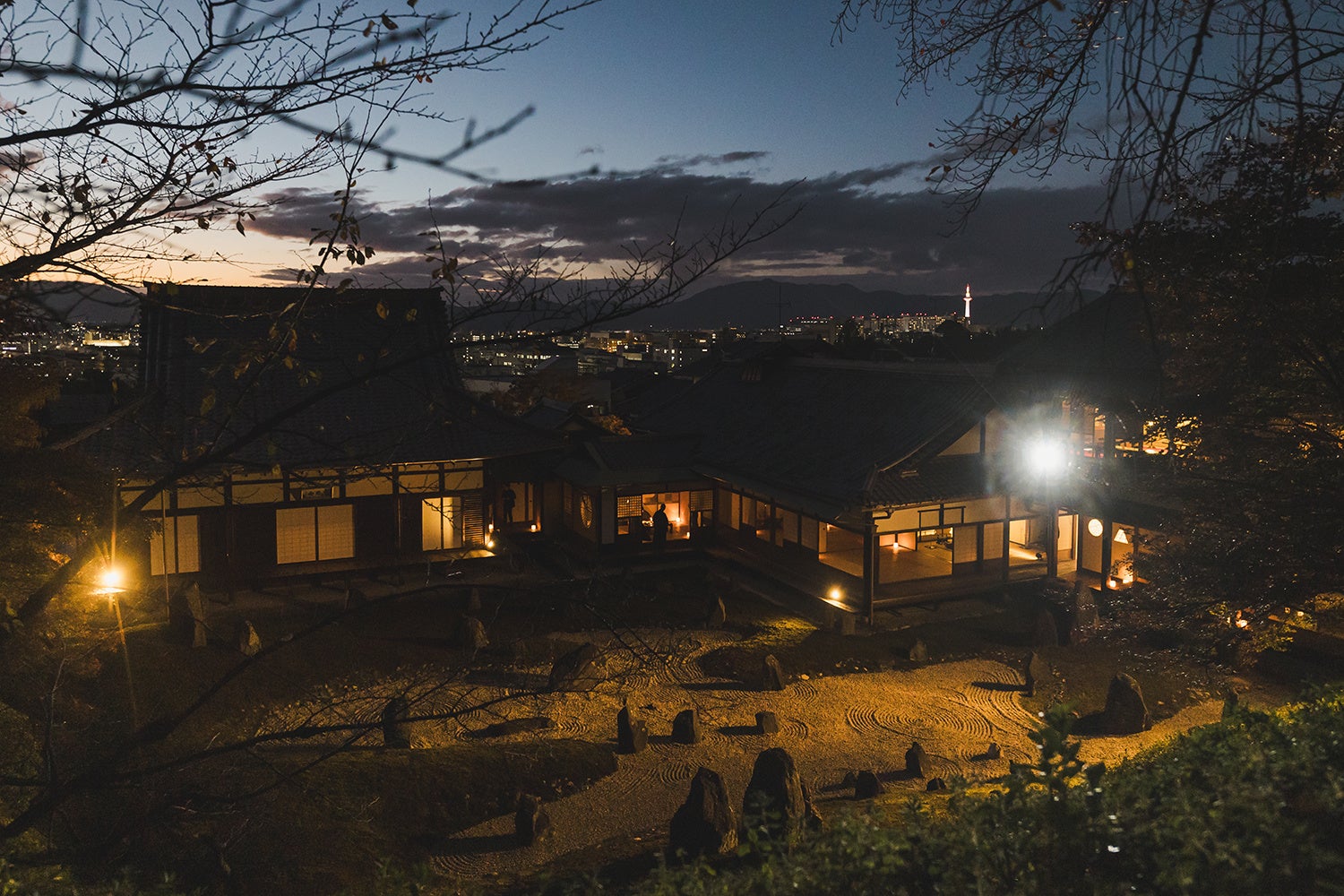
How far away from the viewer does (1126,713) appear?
1178cm

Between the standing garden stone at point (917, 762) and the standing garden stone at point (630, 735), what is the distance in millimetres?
3443

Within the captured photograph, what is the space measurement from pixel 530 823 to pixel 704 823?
6.51 ft

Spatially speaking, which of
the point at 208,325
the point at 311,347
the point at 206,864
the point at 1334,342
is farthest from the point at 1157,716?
the point at 208,325

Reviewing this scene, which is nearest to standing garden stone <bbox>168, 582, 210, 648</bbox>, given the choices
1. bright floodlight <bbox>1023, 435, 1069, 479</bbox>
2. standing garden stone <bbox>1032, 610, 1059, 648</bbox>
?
standing garden stone <bbox>1032, 610, 1059, 648</bbox>

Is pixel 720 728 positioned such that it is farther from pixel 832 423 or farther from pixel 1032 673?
pixel 832 423

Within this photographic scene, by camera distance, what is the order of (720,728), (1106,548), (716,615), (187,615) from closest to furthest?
(720,728) < (187,615) < (716,615) < (1106,548)

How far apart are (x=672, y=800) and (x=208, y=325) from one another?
607 inches

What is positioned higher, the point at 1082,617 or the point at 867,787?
the point at 1082,617

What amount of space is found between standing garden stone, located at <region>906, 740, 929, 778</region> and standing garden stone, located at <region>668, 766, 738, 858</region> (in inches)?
124

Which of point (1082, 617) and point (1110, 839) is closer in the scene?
point (1110, 839)

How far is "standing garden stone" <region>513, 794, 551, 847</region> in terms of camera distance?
29.5ft

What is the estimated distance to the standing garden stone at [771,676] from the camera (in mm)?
13406

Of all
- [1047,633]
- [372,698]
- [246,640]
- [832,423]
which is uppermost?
[832,423]

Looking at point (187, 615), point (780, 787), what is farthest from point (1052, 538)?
point (187, 615)
